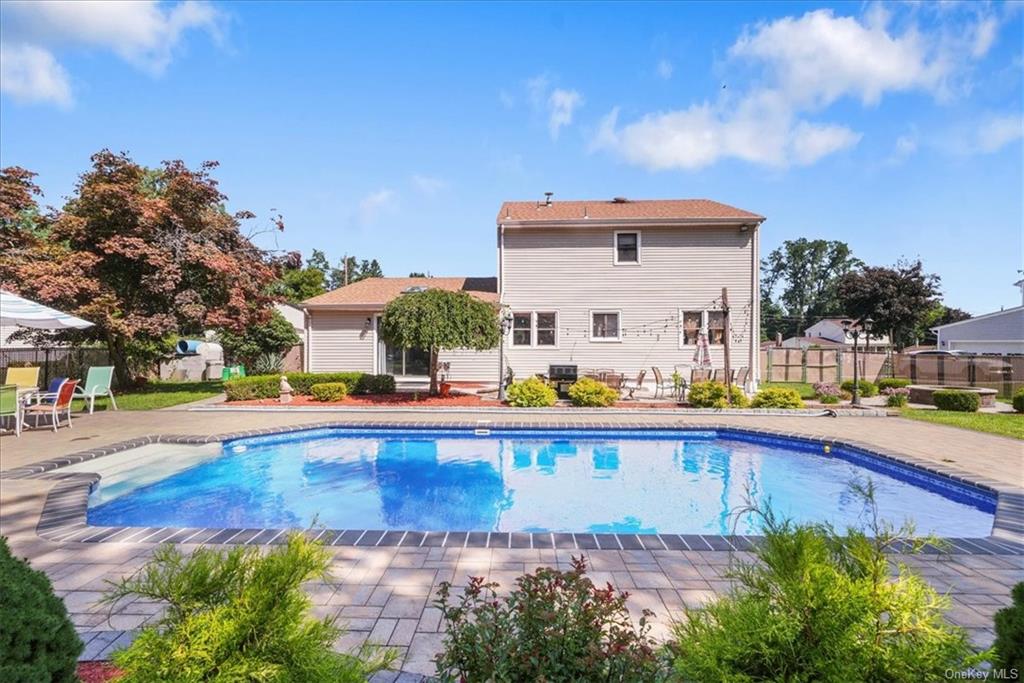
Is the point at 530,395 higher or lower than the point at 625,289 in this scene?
lower

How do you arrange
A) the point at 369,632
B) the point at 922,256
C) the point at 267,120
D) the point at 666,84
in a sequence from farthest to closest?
the point at 922,256 → the point at 666,84 → the point at 267,120 → the point at 369,632

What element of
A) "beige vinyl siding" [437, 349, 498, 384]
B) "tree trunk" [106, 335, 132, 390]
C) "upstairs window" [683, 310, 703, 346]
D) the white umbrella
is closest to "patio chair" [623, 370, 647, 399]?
"upstairs window" [683, 310, 703, 346]

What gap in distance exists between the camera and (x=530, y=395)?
1348 centimetres

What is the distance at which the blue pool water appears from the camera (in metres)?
6.20

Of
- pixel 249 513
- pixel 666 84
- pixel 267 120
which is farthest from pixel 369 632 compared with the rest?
pixel 666 84

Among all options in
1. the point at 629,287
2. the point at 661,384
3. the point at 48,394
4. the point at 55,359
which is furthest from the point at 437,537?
the point at 55,359

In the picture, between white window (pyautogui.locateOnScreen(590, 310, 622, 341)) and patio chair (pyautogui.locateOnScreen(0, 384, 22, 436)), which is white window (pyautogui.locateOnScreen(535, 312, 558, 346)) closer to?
white window (pyautogui.locateOnScreen(590, 310, 622, 341))

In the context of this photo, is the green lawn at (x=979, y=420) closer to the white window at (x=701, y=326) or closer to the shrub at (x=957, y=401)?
the shrub at (x=957, y=401)

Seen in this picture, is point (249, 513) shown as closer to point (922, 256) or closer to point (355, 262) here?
point (922, 256)

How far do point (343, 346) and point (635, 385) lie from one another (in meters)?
10.6

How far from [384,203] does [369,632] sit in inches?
850

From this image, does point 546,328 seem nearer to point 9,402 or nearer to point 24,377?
point 9,402

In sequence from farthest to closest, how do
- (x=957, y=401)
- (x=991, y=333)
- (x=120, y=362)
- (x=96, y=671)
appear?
(x=991, y=333) < (x=120, y=362) < (x=957, y=401) < (x=96, y=671)

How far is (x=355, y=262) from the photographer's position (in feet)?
223
